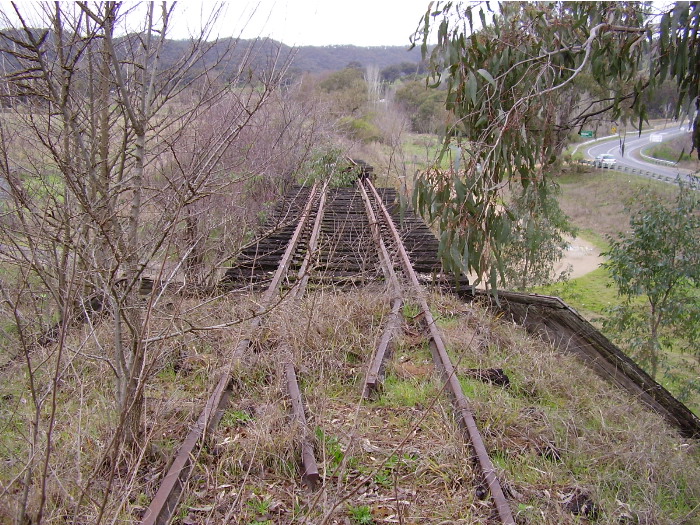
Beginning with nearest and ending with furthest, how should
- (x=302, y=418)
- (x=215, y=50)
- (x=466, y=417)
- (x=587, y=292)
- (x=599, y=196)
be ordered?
1. (x=302, y=418)
2. (x=466, y=417)
3. (x=215, y=50)
4. (x=587, y=292)
5. (x=599, y=196)

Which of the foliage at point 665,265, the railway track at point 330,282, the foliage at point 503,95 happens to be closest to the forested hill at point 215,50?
the foliage at point 503,95

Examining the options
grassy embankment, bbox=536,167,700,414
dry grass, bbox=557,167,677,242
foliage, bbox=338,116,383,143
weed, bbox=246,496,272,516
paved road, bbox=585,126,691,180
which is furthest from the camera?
paved road, bbox=585,126,691,180

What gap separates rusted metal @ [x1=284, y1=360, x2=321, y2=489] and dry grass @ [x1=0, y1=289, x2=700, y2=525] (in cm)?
6

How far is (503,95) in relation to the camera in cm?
427

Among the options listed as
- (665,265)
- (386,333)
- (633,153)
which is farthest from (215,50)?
(633,153)

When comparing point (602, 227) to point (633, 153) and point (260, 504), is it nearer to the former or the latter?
point (260, 504)

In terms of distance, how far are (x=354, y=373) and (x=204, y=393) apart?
4.42 feet

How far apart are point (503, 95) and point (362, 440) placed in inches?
109

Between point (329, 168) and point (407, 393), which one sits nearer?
point (407, 393)

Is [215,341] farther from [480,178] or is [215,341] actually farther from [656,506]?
[656,506]

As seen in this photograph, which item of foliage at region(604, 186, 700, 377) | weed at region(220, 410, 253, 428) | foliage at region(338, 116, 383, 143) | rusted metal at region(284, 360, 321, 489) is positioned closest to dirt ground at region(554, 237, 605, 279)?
foliage at region(604, 186, 700, 377)

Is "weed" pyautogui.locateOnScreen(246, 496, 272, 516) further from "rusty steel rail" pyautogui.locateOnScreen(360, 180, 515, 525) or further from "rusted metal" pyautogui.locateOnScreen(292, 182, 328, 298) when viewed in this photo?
"rusted metal" pyautogui.locateOnScreen(292, 182, 328, 298)

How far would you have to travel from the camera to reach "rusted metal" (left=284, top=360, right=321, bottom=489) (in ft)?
11.2

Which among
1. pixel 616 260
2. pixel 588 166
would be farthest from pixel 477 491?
pixel 588 166
